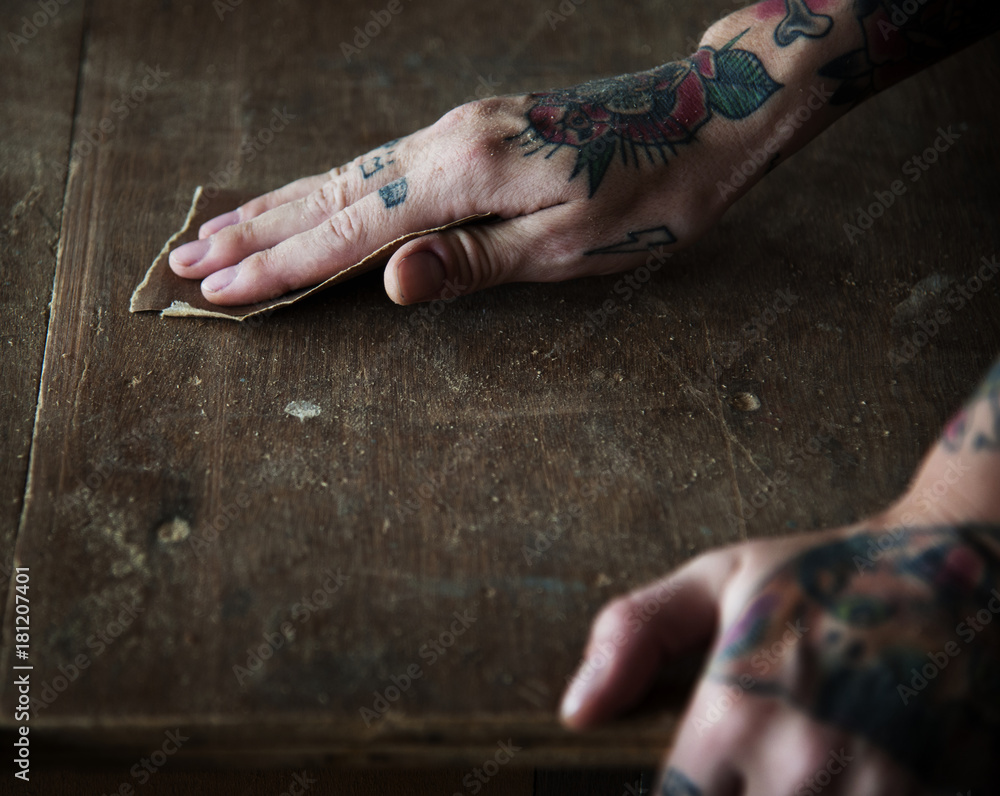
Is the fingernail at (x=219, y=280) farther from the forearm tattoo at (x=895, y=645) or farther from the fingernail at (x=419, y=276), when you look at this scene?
the forearm tattoo at (x=895, y=645)

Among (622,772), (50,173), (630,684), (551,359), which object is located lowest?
(622,772)

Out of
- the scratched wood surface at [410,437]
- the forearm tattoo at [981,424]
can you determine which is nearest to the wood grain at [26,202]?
the scratched wood surface at [410,437]

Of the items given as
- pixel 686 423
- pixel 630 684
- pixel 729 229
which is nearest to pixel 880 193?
pixel 729 229

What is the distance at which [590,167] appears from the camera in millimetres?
Result: 984

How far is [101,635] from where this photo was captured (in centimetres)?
71

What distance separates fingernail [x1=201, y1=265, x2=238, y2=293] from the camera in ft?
3.16

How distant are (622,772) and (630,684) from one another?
63 cm

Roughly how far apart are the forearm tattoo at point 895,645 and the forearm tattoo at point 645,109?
0.52 metres

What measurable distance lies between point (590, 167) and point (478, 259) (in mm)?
179

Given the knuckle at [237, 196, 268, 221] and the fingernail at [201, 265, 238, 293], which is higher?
the knuckle at [237, 196, 268, 221]

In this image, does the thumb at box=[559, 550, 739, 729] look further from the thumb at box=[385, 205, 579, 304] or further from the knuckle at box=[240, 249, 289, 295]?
the knuckle at box=[240, 249, 289, 295]

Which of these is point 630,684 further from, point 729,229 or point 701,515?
point 729,229

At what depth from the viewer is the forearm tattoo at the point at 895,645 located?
24.9 inches

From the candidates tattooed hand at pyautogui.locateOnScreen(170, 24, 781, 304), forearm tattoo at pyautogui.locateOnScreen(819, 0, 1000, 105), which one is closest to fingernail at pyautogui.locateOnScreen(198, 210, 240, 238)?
tattooed hand at pyautogui.locateOnScreen(170, 24, 781, 304)
